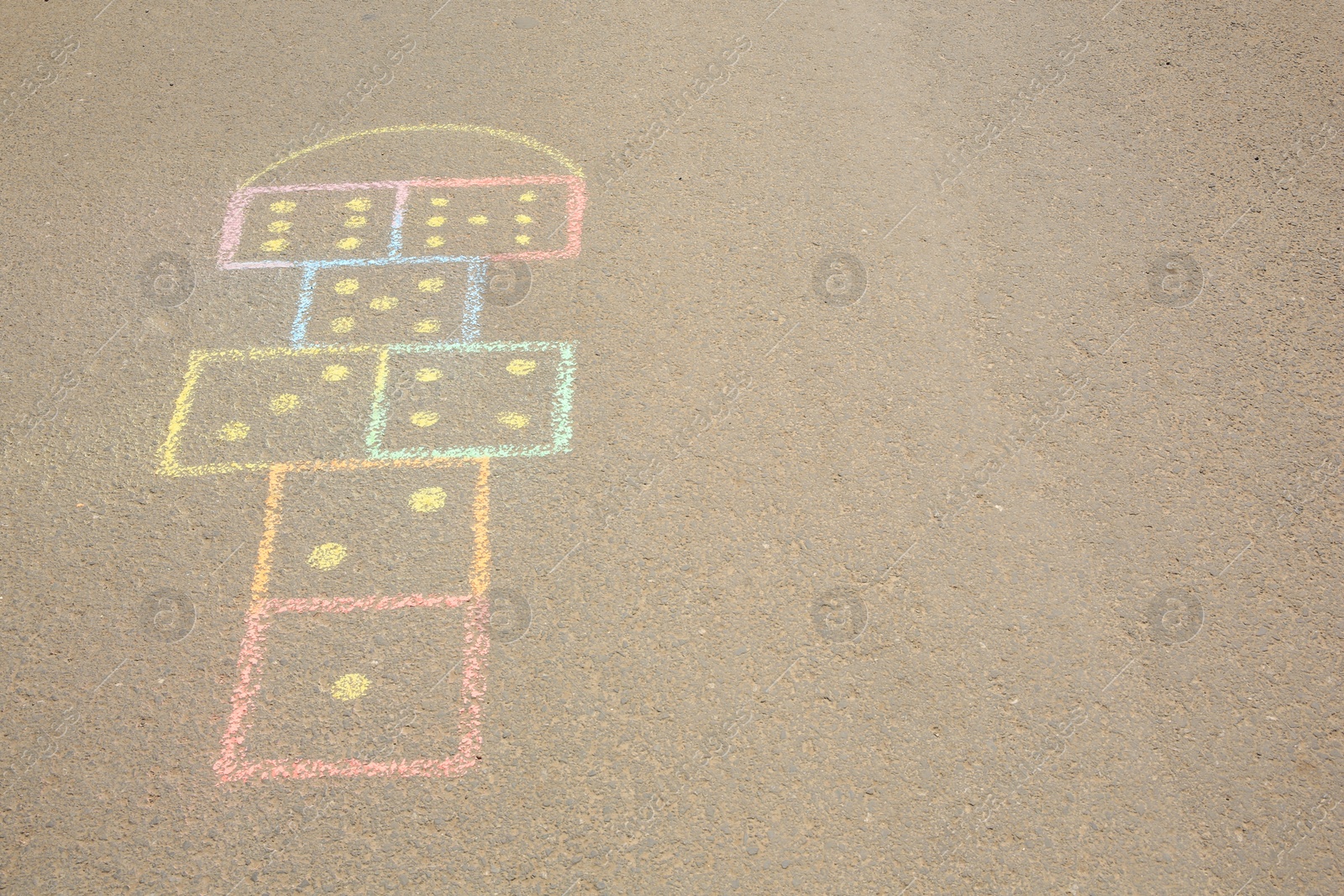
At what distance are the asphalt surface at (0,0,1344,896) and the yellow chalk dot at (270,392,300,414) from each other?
0.10ft

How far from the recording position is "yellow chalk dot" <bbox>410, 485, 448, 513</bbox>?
15.3 feet

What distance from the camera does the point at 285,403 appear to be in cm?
509

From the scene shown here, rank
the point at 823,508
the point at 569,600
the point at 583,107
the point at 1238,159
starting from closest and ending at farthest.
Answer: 1. the point at 569,600
2. the point at 823,508
3. the point at 1238,159
4. the point at 583,107

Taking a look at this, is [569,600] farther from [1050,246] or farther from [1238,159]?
[1238,159]

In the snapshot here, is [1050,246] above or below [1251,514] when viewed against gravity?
above

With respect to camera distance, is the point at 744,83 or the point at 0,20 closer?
the point at 744,83

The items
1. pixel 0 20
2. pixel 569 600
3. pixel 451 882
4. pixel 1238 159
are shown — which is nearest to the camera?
pixel 451 882

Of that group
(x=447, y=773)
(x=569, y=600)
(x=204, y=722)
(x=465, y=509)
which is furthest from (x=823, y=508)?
(x=204, y=722)

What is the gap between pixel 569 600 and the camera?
4367mm

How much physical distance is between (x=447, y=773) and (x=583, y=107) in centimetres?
428

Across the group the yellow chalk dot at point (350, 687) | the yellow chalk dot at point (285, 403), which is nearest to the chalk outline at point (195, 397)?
the yellow chalk dot at point (285, 403)
